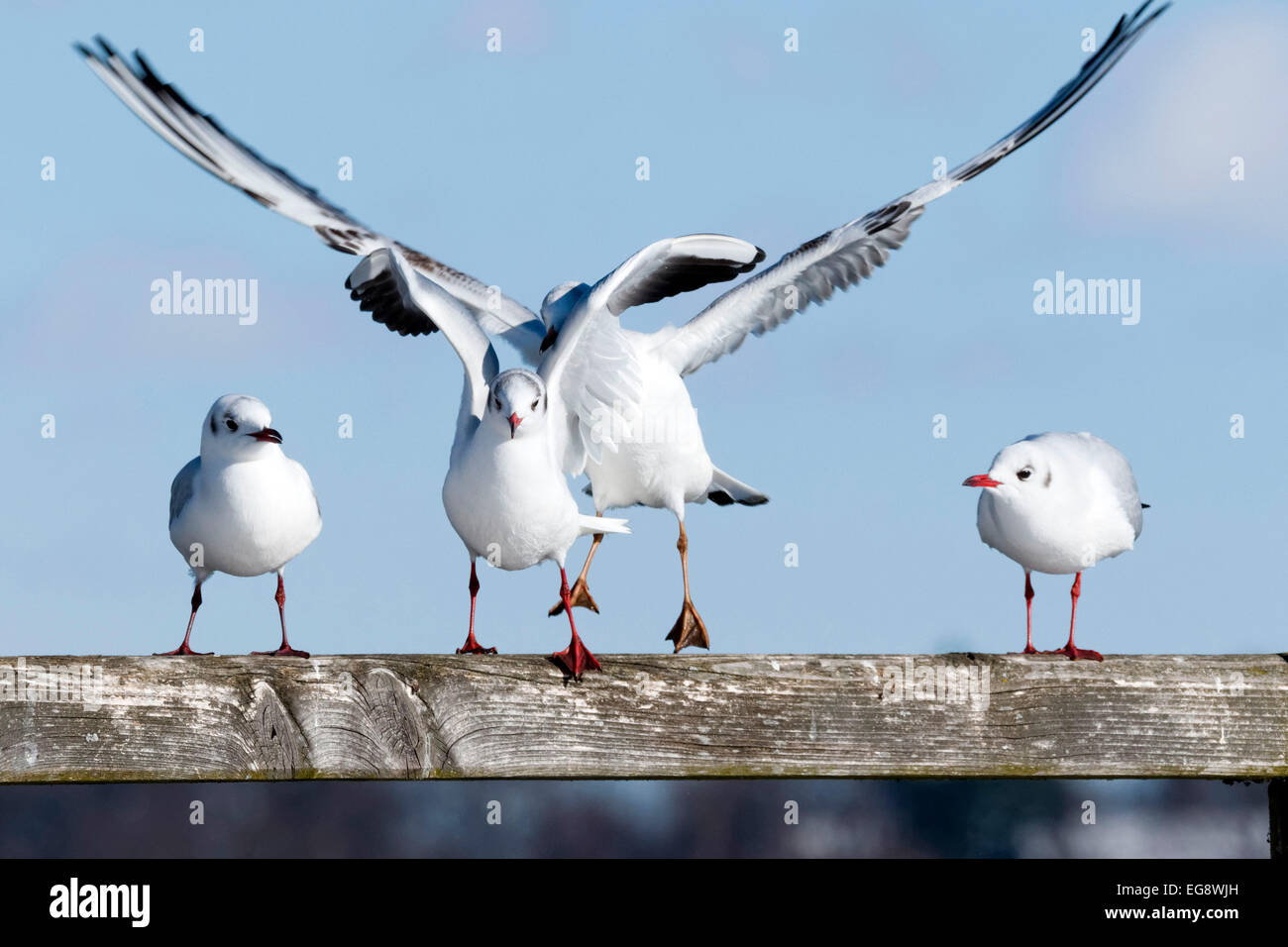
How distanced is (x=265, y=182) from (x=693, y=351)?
7.06ft

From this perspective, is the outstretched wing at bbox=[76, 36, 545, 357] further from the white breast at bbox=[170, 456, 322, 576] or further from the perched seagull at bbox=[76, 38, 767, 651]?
the white breast at bbox=[170, 456, 322, 576]

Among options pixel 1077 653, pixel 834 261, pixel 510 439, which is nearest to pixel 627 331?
pixel 834 261

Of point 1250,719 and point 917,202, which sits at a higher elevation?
point 917,202

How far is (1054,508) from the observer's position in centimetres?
608

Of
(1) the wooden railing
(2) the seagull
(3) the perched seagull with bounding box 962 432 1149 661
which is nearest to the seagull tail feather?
(2) the seagull

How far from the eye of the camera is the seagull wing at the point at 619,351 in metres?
6.12

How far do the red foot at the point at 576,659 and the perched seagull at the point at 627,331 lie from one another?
2.23 metres

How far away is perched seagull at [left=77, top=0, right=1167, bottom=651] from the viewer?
21.0 ft

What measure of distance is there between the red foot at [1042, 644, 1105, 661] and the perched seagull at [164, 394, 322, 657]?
2.62 meters

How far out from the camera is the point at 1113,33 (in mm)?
7055

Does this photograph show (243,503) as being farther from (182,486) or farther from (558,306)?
(558,306)
